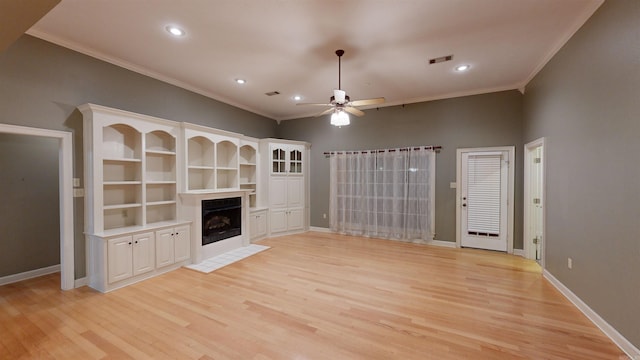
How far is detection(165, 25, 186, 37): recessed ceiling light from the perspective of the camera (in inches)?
112

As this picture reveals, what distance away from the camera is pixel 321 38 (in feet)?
9.98

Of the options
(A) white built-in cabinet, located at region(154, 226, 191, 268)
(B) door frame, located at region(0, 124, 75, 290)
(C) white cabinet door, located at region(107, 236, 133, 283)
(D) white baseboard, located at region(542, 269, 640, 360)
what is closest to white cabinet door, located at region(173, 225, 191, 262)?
(A) white built-in cabinet, located at region(154, 226, 191, 268)

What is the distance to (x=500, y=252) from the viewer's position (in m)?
4.78

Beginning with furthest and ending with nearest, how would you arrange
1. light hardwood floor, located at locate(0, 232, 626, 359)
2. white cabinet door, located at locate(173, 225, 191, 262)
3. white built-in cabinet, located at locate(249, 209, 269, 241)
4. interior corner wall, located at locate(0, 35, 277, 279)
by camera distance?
white built-in cabinet, located at locate(249, 209, 269, 241) → white cabinet door, located at locate(173, 225, 191, 262) → interior corner wall, located at locate(0, 35, 277, 279) → light hardwood floor, located at locate(0, 232, 626, 359)

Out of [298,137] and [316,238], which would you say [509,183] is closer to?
[316,238]

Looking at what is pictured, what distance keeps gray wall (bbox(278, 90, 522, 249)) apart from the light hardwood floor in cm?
172

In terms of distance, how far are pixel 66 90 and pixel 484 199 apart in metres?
6.92

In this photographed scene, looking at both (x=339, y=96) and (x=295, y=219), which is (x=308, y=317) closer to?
(x=339, y=96)

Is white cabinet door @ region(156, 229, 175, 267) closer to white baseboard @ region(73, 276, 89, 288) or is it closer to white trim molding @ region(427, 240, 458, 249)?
white baseboard @ region(73, 276, 89, 288)

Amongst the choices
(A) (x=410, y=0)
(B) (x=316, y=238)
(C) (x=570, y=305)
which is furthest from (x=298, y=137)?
(C) (x=570, y=305)

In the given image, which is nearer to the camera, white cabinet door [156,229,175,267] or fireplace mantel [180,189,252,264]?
white cabinet door [156,229,175,267]

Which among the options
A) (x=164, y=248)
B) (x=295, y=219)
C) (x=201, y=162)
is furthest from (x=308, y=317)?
(x=295, y=219)

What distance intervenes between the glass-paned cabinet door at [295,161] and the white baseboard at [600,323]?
17.1 feet

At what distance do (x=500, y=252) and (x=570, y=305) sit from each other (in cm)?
208
